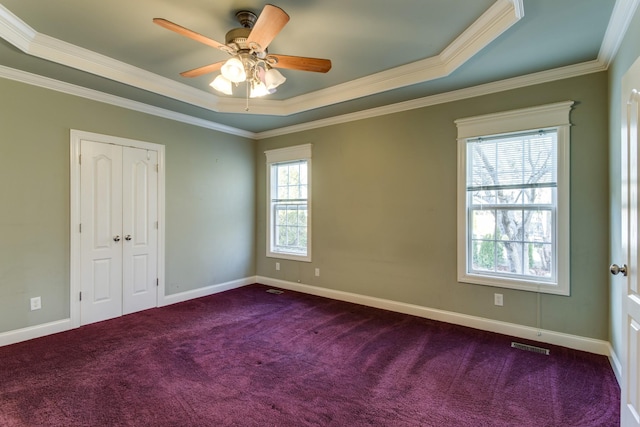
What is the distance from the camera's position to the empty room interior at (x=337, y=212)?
7.12 ft

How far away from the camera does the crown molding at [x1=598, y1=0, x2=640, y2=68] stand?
6.55ft

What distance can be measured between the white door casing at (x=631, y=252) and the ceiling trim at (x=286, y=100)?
0.95 meters

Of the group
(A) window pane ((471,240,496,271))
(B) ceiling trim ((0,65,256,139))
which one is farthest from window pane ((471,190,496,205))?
(B) ceiling trim ((0,65,256,139))

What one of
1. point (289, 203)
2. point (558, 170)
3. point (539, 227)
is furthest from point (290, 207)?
point (558, 170)

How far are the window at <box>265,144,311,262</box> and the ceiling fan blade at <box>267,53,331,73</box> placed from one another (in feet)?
7.61

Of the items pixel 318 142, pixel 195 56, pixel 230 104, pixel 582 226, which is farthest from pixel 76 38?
pixel 582 226

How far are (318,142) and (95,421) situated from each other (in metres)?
3.89

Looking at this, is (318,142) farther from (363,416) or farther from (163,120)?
(363,416)

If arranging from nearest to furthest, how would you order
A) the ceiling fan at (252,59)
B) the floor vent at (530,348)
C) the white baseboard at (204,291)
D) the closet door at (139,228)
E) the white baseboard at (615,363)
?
the ceiling fan at (252,59) → the white baseboard at (615,363) → the floor vent at (530,348) → the closet door at (139,228) → the white baseboard at (204,291)

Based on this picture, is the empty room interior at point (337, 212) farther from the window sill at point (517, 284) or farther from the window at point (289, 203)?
the window at point (289, 203)

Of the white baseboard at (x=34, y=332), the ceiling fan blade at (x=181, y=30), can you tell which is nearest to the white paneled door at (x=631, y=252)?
the ceiling fan blade at (x=181, y=30)

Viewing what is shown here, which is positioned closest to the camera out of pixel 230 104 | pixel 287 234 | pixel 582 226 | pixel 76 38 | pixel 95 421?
pixel 95 421

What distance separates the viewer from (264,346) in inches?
118

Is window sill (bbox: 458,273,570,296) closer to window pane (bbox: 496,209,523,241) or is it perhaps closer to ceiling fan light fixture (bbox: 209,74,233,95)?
window pane (bbox: 496,209,523,241)
